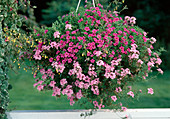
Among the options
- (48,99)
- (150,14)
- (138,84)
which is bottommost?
(48,99)

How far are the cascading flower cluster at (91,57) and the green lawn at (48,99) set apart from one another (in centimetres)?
191

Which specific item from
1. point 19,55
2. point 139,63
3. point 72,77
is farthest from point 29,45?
point 139,63

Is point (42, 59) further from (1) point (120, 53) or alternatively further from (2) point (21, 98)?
(2) point (21, 98)

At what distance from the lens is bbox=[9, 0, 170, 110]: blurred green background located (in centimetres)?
516

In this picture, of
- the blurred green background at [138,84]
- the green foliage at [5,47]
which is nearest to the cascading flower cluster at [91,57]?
the green foliage at [5,47]

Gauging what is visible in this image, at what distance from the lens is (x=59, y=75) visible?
299cm

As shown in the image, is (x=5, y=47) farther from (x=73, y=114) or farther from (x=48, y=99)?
(x=48, y=99)

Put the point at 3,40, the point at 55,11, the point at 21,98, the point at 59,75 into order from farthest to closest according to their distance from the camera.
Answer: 1. the point at 55,11
2. the point at 21,98
3. the point at 59,75
4. the point at 3,40

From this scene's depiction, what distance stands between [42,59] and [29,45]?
22 centimetres

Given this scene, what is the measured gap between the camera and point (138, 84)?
6508 mm

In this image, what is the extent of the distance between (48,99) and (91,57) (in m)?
2.81

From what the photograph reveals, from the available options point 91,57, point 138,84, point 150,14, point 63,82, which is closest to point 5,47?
point 63,82

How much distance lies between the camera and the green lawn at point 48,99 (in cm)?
505

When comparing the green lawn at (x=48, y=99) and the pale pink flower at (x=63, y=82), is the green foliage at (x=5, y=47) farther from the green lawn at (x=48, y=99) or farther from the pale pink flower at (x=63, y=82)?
the green lawn at (x=48, y=99)
